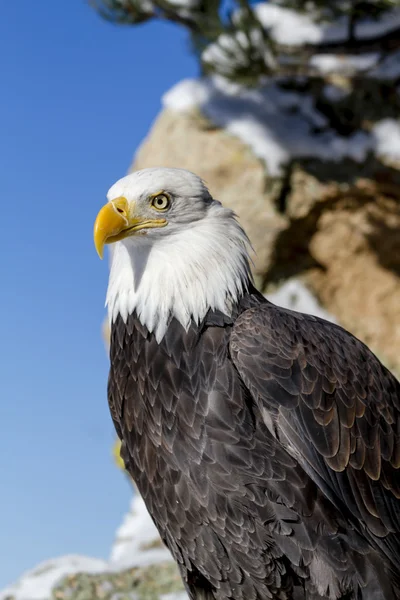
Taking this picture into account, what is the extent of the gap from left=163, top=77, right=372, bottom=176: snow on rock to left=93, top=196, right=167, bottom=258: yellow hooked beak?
20.3ft

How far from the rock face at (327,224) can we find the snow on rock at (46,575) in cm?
430

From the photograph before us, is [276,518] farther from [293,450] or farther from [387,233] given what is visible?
[387,233]

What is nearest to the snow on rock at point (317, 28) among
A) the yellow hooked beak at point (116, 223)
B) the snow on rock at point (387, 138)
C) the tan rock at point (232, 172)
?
the snow on rock at point (387, 138)

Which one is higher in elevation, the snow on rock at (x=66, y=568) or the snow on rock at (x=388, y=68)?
the snow on rock at (x=388, y=68)

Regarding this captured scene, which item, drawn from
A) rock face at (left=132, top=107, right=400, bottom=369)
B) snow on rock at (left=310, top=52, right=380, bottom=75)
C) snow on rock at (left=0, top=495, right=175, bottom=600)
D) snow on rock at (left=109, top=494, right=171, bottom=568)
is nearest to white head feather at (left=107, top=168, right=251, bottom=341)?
snow on rock at (left=0, top=495, right=175, bottom=600)

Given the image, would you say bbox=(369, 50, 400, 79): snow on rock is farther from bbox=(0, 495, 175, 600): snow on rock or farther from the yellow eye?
the yellow eye

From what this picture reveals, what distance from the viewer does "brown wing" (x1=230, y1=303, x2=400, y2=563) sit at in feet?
11.4

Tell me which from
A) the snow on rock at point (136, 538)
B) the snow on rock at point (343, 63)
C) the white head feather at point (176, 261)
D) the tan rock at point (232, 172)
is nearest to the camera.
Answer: the white head feather at point (176, 261)

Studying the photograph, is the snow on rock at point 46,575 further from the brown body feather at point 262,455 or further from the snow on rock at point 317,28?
the snow on rock at point 317,28

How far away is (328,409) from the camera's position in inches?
143

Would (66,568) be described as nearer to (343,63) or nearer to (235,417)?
(235,417)

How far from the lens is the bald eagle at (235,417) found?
3.43 meters

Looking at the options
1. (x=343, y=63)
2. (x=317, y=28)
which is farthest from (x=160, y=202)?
(x=343, y=63)

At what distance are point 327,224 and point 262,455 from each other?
22.2 ft
